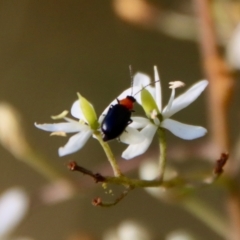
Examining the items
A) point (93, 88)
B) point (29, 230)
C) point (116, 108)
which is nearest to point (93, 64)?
point (93, 88)

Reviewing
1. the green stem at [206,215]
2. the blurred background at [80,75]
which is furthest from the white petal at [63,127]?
the blurred background at [80,75]

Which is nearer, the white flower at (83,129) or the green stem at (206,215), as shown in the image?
the white flower at (83,129)

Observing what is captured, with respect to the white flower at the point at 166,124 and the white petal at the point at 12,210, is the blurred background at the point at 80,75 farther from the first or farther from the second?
the white flower at the point at 166,124

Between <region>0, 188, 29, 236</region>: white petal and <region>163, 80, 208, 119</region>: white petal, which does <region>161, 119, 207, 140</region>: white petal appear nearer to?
<region>163, 80, 208, 119</region>: white petal

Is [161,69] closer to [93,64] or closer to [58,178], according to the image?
[93,64]

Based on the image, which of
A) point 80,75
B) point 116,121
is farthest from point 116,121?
point 80,75

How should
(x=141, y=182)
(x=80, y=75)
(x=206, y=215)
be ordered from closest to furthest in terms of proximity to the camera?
(x=141, y=182) → (x=206, y=215) → (x=80, y=75)

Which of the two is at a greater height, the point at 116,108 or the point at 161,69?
the point at 116,108

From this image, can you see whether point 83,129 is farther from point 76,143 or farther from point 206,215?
point 206,215
